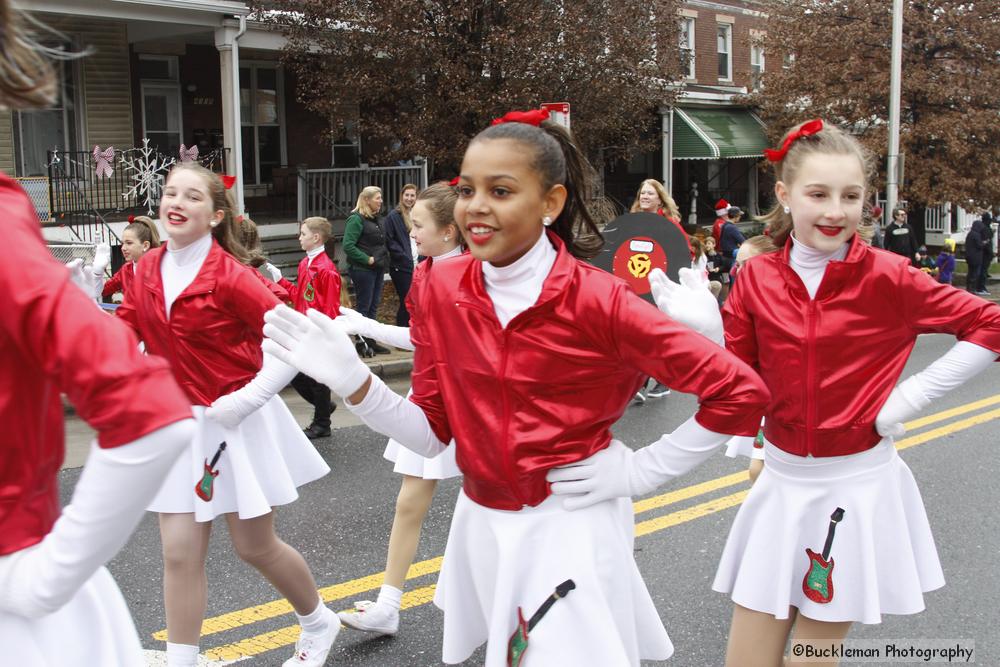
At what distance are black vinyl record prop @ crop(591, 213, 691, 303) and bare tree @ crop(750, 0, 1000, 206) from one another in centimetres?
1559

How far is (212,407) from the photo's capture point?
3.90 m

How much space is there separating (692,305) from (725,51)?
97.0ft

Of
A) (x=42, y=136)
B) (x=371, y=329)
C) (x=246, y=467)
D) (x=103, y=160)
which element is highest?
(x=42, y=136)

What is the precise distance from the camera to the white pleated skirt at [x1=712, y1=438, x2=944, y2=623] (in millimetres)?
3371

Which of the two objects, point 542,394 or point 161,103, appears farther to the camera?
point 161,103

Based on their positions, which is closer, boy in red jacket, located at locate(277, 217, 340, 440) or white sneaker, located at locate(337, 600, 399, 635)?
white sneaker, located at locate(337, 600, 399, 635)

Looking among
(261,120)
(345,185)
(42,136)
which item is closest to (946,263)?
(345,185)

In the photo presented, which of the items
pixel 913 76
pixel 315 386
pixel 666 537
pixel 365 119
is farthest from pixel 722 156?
pixel 666 537

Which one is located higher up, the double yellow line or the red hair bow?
the red hair bow

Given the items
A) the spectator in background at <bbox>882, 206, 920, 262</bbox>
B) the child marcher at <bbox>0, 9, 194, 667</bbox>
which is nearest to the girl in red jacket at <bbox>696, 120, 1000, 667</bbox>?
the child marcher at <bbox>0, 9, 194, 667</bbox>

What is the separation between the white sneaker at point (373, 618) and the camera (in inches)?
177

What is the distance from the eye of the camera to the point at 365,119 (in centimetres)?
1620

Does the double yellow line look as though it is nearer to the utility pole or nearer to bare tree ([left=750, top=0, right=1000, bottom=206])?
the utility pole

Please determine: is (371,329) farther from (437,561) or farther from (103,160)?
(103,160)
